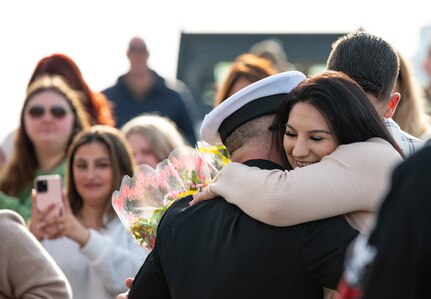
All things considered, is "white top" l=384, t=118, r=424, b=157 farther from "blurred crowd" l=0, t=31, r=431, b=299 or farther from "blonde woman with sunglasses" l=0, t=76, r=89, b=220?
"blonde woman with sunglasses" l=0, t=76, r=89, b=220

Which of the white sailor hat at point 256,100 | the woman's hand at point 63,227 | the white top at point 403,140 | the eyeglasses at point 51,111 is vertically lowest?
the woman's hand at point 63,227

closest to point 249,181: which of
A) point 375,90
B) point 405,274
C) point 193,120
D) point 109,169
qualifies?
point 375,90

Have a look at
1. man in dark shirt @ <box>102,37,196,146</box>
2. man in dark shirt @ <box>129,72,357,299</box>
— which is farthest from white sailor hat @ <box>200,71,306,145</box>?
man in dark shirt @ <box>102,37,196,146</box>

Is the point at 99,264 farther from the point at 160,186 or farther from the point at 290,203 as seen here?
the point at 290,203

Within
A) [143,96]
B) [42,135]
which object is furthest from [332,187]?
[143,96]

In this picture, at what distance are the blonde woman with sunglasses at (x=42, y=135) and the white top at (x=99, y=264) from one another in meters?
0.95

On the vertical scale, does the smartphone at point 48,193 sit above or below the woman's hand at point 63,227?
above

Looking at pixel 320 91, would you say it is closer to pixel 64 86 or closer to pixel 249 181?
pixel 249 181

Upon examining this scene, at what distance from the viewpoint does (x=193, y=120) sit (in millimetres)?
9570

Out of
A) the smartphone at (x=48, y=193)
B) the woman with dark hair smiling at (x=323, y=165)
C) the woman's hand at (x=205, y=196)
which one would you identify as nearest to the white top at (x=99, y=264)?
the smartphone at (x=48, y=193)

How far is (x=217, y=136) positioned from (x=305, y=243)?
2.50 feet

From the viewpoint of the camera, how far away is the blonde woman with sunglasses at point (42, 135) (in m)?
7.58

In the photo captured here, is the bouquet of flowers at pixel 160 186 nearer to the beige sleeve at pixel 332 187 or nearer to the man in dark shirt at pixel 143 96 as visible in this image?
the beige sleeve at pixel 332 187

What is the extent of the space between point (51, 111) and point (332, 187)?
15.0ft
